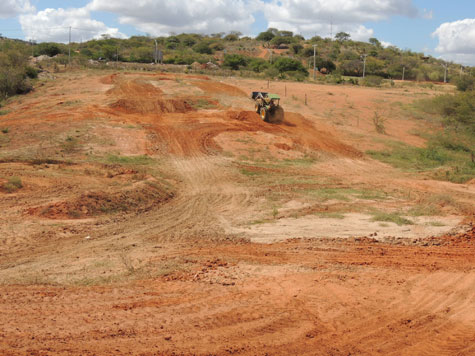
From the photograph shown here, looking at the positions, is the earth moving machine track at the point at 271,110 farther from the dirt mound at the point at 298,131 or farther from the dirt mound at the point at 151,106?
the dirt mound at the point at 151,106

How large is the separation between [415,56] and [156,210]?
101812 millimetres

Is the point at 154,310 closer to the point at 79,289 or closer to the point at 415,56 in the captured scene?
the point at 79,289

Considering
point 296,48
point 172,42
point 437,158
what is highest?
point 172,42

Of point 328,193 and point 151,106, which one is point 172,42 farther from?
point 328,193

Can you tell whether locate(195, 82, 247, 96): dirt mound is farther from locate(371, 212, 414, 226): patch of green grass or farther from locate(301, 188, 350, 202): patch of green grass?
locate(371, 212, 414, 226): patch of green grass

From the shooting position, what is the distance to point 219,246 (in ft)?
36.7

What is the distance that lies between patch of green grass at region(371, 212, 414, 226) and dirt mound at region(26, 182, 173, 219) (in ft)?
22.3

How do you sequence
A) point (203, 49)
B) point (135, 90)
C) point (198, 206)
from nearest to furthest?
point (198, 206) < point (135, 90) < point (203, 49)

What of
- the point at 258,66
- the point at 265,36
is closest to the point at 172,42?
the point at 265,36

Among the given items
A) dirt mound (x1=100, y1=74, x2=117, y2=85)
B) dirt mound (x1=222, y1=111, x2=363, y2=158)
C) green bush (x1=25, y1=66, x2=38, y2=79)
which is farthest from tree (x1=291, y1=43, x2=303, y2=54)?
dirt mound (x1=222, y1=111, x2=363, y2=158)

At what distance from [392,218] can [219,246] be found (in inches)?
218

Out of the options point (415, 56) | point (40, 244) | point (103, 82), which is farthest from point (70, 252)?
point (415, 56)

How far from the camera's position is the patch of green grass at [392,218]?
43.5ft

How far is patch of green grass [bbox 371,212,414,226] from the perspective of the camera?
13.3 metres
